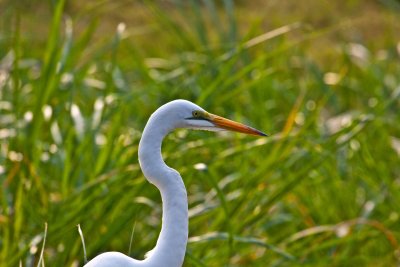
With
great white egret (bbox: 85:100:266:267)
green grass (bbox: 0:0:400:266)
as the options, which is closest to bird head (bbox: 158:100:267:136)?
great white egret (bbox: 85:100:266:267)

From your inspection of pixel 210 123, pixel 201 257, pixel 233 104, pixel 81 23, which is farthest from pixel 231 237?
pixel 81 23

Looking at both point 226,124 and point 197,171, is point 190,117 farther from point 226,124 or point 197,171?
point 197,171

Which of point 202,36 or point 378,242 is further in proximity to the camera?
point 202,36

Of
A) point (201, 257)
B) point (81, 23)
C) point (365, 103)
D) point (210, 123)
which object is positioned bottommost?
point (81, 23)

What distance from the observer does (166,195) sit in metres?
1.96

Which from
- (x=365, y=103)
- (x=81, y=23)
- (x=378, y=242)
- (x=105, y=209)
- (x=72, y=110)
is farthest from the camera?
(x=81, y=23)

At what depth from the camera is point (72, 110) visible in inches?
135

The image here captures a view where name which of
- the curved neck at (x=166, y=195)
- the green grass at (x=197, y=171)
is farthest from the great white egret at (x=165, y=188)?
the green grass at (x=197, y=171)

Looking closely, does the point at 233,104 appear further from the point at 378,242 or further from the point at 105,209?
the point at 105,209

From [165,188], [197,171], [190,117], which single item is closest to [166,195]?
[165,188]

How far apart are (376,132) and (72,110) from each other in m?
1.50

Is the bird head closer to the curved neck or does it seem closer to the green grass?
the curved neck

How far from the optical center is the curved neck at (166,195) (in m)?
1.95

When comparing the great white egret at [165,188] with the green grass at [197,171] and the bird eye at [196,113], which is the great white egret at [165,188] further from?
the green grass at [197,171]
